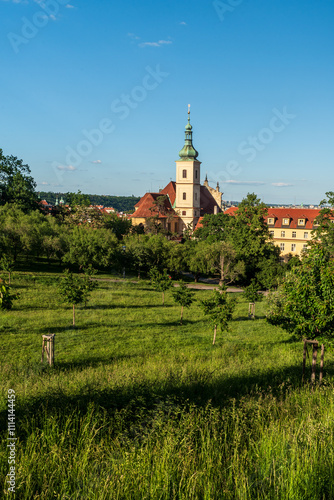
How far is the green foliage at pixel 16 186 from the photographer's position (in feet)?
190

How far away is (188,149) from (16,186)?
39000 mm

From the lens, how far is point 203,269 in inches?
1837

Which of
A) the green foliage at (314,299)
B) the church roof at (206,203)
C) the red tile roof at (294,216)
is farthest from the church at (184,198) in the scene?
the green foliage at (314,299)

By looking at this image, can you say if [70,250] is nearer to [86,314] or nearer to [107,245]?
[107,245]

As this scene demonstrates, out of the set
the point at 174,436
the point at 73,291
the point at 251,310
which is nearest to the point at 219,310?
the point at 73,291

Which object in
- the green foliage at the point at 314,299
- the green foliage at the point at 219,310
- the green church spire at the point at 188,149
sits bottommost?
the green foliage at the point at 219,310

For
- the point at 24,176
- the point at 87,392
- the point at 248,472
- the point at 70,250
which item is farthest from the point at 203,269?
the point at 248,472

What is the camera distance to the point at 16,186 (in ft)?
192

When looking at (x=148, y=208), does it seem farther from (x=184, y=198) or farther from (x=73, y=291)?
(x=73, y=291)

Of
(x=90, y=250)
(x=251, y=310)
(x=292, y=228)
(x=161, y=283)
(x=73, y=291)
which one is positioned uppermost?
(x=292, y=228)

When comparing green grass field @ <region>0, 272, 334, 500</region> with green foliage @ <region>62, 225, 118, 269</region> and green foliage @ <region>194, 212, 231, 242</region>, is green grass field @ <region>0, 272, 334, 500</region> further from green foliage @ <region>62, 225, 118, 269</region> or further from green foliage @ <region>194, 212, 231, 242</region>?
green foliage @ <region>194, 212, 231, 242</region>

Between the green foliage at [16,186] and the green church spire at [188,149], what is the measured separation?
34392 millimetres

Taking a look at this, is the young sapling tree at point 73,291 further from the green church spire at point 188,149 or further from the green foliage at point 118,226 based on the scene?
the green church spire at point 188,149

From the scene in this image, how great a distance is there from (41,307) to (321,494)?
26198 mm
